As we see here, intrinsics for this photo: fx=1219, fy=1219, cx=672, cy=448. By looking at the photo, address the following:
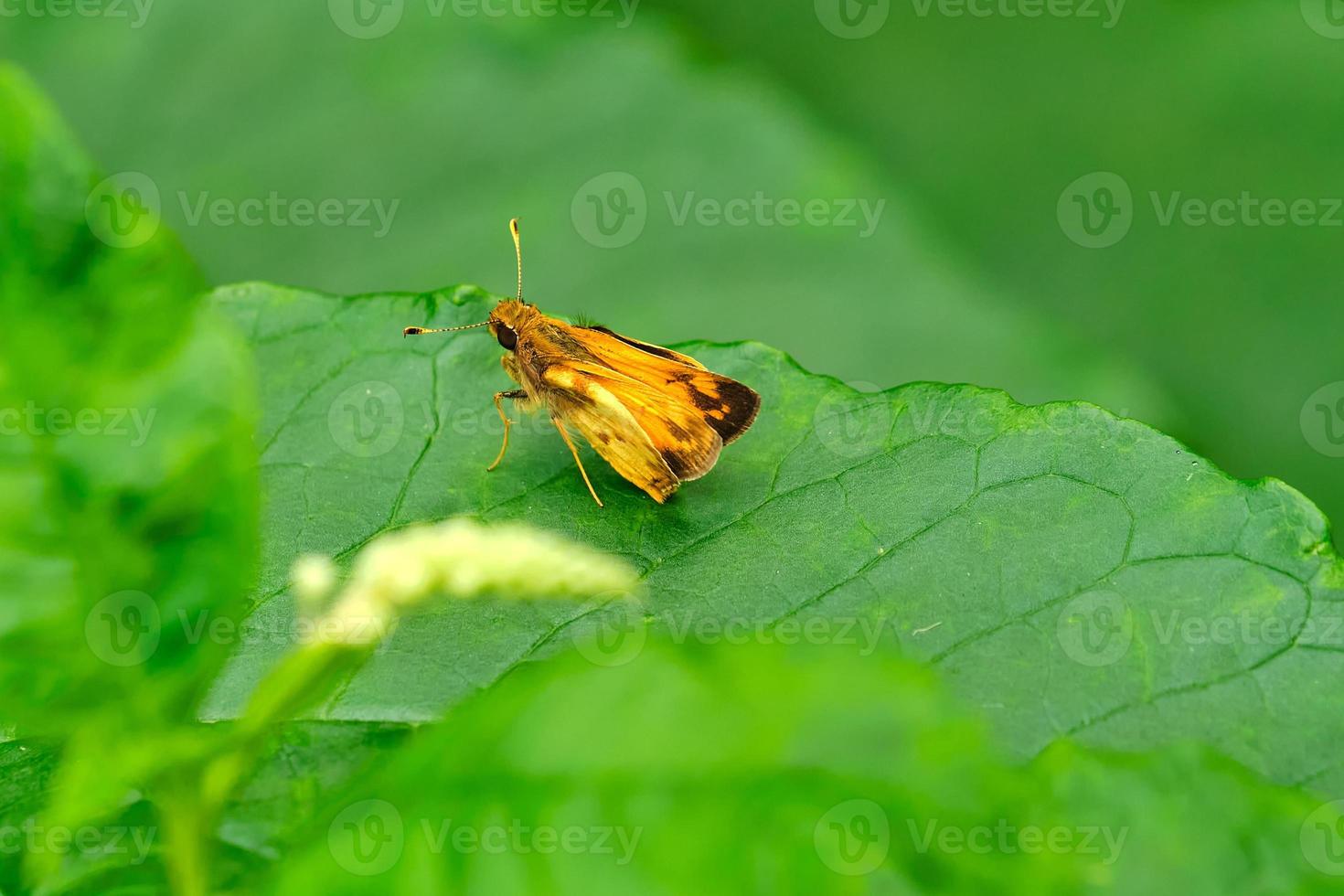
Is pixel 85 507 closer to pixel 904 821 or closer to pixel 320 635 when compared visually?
pixel 320 635

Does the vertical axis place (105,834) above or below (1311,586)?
below

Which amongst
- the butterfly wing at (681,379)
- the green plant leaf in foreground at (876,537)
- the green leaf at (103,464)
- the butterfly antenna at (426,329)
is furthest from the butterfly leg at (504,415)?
the green leaf at (103,464)

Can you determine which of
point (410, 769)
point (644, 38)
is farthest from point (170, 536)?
point (644, 38)

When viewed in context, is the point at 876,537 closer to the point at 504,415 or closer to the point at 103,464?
the point at 504,415

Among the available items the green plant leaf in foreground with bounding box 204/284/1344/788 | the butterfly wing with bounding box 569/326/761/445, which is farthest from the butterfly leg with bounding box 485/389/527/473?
the butterfly wing with bounding box 569/326/761/445

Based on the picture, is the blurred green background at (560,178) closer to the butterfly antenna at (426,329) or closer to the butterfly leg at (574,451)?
the butterfly leg at (574,451)
